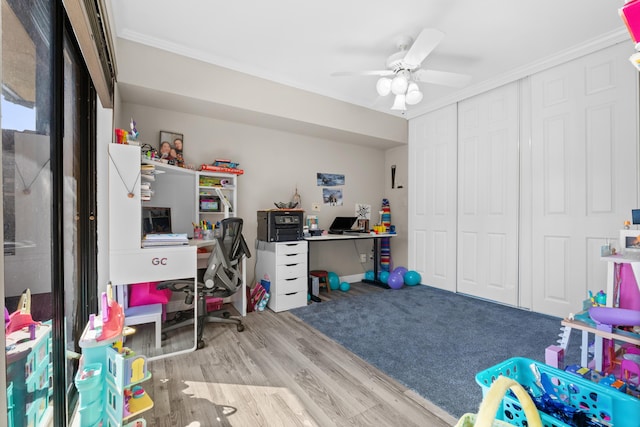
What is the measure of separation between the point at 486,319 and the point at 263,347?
2.17 m

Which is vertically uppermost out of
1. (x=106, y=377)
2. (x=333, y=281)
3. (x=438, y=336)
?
(x=106, y=377)

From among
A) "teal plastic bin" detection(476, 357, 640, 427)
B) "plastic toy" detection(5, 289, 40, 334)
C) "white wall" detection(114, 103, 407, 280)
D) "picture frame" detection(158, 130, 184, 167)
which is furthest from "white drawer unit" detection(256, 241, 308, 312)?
"teal plastic bin" detection(476, 357, 640, 427)

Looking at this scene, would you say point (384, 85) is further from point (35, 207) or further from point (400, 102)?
point (35, 207)

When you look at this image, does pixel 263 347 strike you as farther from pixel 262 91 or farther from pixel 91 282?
pixel 262 91

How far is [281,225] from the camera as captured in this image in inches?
127

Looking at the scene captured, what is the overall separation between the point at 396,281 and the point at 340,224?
1.09m

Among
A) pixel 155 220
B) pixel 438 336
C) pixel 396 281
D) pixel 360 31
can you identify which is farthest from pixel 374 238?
pixel 155 220

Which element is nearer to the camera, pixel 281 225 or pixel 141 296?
pixel 141 296

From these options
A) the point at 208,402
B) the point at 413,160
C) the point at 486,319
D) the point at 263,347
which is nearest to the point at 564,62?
the point at 413,160

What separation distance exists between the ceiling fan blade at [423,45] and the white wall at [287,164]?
1.96 metres

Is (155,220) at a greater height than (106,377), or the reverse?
(155,220)

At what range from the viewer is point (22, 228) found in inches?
40.6

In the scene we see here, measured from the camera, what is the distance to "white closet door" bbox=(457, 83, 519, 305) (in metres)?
3.28

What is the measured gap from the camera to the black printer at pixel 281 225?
321 centimetres
